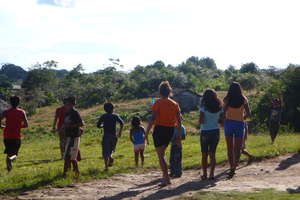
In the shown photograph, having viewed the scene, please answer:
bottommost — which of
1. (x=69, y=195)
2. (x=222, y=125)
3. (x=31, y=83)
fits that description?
(x=69, y=195)

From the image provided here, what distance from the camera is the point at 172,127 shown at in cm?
838

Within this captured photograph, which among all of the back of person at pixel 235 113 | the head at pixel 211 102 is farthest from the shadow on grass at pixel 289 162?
the head at pixel 211 102

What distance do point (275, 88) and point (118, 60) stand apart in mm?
49086

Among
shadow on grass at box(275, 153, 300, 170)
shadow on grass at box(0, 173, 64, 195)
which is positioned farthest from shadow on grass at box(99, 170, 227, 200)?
shadow on grass at box(275, 153, 300, 170)

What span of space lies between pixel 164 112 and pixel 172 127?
0.32 meters

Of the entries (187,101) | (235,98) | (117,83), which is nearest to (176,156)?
(235,98)

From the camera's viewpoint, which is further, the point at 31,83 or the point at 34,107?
the point at 31,83

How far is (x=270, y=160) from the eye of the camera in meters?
11.1

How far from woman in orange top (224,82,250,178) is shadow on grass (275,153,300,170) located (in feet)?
5.01

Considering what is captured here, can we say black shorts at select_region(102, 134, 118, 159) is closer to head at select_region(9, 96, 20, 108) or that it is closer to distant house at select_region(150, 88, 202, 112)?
head at select_region(9, 96, 20, 108)

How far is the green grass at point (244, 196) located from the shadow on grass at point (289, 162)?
2848mm

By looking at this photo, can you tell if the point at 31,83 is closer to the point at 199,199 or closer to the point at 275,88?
the point at 275,88

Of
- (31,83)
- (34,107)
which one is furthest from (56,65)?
(34,107)

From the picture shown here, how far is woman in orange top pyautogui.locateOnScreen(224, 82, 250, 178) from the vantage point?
8.95 m
